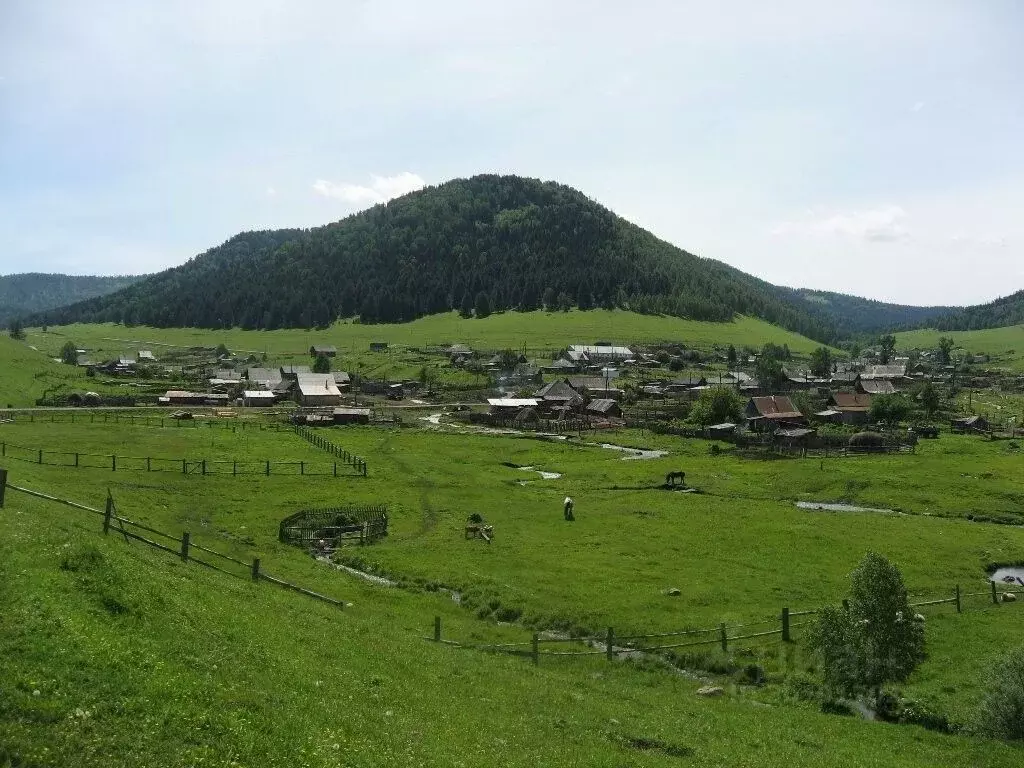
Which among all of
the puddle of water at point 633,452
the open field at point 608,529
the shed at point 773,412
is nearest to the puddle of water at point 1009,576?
the open field at point 608,529

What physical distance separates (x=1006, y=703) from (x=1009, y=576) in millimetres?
24396

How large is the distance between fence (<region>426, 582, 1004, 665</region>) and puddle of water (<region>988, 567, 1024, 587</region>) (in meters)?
10.6

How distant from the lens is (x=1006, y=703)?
1956 centimetres

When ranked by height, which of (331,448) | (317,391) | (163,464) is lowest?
(331,448)

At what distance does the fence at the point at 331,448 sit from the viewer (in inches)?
2579

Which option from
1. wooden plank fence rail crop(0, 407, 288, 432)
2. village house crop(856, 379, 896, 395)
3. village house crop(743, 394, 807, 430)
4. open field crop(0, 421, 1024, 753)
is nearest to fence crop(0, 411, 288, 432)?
wooden plank fence rail crop(0, 407, 288, 432)

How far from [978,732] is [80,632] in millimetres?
22679

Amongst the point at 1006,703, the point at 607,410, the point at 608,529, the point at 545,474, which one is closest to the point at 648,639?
the point at 1006,703

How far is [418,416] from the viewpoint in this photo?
400 ft

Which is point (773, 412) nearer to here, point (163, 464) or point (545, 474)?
point (545, 474)

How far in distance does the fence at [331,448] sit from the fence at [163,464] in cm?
89

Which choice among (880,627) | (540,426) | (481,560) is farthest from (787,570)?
(540,426)

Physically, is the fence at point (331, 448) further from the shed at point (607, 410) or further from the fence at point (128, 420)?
the shed at point (607, 410)

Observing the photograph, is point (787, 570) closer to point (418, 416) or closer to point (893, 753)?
point (893, 753)
